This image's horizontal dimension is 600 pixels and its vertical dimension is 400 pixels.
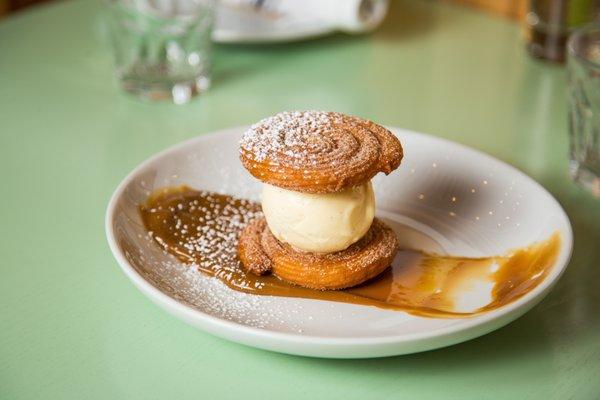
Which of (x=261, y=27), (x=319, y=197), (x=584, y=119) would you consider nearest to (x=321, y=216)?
(x=319, y=197)

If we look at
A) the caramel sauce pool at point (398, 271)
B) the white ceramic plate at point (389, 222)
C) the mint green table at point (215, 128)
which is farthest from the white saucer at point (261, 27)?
the caramel sauce pool at point (398, 271)

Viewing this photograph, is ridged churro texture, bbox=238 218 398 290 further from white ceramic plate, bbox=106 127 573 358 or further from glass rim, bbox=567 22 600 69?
glass rim, bbox=567 22 600 69

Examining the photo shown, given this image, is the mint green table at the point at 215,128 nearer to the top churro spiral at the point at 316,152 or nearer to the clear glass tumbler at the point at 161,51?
the clear glass tumbler at the point at 161,51

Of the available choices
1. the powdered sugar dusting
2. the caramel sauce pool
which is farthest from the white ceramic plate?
the powdered sugar dusting

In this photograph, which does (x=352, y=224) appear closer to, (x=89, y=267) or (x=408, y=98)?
(x=89, y=267)

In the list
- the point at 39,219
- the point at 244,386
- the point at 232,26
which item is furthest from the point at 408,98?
the point at 244,386
